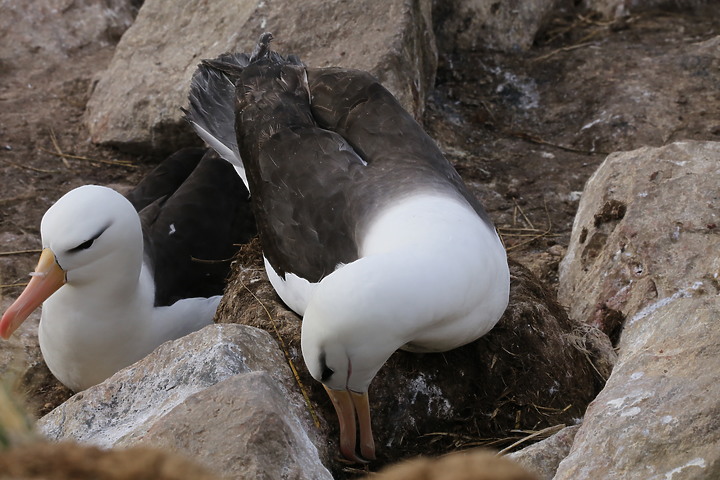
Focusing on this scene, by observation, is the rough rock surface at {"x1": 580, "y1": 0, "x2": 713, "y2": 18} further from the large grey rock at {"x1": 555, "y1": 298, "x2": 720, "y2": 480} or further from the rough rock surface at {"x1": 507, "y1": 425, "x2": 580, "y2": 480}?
the rough rock surface at {"x1": 507, "y1": 425, "x2": 580, "y2": 480}

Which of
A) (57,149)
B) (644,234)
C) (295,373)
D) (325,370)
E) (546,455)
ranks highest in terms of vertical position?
(325,370)

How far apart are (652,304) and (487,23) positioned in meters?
4.56

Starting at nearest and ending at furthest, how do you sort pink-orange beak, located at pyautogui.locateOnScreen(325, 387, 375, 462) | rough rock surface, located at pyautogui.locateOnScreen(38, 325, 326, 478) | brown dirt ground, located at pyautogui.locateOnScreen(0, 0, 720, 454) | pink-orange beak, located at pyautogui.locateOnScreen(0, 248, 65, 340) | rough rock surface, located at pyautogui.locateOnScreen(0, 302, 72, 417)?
rough rock surface, located at pyautogui.locateOnScreen(38, 325, 326, 478), pink-orange beak, located at pyautogui.locateOnScreen(325, 387, 375, 462), pink-orange beak, located at pyautogui.locateOnScreen(0, 248, 65, 340), rough rock surface, located at pyautogui.locateOnScreen(0, 302, 72, 417), brown dirt ground, located at pyautogui.locateOnScreen(0, 0, 720, 454)

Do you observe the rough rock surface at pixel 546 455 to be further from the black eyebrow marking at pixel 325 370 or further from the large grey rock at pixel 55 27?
the large grey rock at pixel 55 27

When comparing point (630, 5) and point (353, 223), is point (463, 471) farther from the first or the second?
point (630, 5)

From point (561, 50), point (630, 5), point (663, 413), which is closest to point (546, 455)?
point (663, 413)

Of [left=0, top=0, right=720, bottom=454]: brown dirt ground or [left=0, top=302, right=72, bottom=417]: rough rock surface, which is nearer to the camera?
[left=0, top=302, right=72, bottom=417]: rough rock surface

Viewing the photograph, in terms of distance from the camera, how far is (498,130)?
328 inches

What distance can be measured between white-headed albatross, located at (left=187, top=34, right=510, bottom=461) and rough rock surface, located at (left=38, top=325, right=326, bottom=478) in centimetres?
31

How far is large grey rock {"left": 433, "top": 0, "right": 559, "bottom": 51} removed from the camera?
894 cm

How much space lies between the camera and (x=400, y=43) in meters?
7.32

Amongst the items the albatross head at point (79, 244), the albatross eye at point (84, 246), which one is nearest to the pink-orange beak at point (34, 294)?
the albatross head at point (79, 244)

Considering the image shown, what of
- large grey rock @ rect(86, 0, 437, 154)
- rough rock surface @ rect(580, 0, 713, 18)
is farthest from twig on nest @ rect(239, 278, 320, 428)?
rough rock surface @ rect(580, 0, 713, 18)

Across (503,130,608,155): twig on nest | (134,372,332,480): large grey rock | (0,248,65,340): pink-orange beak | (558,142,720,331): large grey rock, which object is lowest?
(503,130,608,155): twig on nest
